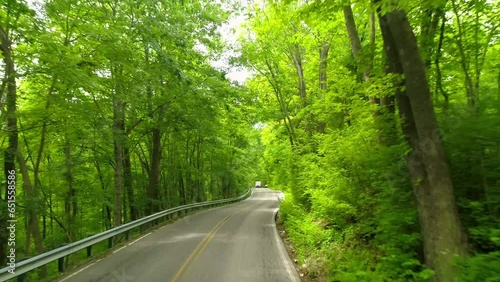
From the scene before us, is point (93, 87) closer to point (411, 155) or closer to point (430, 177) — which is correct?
point (411, 155)

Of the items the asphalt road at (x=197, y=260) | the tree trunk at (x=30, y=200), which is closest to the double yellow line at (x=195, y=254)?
the asphalt road at (x=197, y=260)

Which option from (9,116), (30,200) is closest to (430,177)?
(9,116)

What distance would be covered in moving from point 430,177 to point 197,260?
6719 mm

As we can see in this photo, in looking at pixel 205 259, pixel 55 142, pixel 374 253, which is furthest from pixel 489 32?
pixel 55 142

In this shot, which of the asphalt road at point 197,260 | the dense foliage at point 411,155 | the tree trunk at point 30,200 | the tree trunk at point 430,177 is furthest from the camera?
the tree trunk at point 30,200

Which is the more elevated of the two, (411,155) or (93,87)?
(93,87)

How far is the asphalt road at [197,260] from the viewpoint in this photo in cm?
781

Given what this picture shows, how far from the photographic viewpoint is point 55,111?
9.41 metres

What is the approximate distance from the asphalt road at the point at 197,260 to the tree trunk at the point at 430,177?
3590 millimetres

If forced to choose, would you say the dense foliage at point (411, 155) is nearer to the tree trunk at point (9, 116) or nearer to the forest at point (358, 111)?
the forest at point (358, 111)

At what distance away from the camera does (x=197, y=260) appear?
9344mm

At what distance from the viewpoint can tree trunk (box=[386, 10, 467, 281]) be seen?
→ 4.89m

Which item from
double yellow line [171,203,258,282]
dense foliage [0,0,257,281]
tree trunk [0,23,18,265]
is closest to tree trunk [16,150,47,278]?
dense foliage [0,0,257,281]

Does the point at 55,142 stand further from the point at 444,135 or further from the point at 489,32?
the point at 489,32
